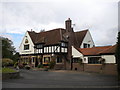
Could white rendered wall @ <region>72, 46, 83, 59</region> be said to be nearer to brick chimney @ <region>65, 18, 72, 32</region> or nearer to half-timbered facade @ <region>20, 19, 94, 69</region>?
half-timbered facade @ <region>20, 19, 94, 69</region>

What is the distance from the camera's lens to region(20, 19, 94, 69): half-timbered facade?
34469mm

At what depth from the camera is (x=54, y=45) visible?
35406 mm

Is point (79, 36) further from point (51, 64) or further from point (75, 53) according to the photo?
point (51, 64)

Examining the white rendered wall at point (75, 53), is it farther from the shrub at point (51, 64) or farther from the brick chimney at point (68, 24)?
the shrub at point (51, 64)

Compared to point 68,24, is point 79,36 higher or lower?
lower

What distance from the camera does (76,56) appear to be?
31.8 meters

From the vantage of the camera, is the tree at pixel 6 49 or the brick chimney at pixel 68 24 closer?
the brick chimney at pixel 68 24

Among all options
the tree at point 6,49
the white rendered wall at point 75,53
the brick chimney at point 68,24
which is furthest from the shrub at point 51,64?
the tree at point 6,49

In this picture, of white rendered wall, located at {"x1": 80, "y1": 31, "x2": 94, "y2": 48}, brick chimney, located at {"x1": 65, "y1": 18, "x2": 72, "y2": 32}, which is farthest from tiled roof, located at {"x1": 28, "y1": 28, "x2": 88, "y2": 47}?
brick chimney, located at {"x1": 65, "y1": 18, "x2": 72, "y2": 32}

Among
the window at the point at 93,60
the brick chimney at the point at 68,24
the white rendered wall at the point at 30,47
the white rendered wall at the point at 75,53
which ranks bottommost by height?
the window at the point at 93,60

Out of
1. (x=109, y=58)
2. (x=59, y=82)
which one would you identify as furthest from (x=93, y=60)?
(x=59, y=82)

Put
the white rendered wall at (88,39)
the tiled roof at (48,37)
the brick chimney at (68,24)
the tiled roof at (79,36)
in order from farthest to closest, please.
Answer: the white rendered wall at (88,39), the tiled roof at (79,36), the tiled roof at (48,37), the brick chimney at (68,24)

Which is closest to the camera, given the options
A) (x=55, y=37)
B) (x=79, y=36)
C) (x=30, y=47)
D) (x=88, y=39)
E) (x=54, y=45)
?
(x=54, y=45)

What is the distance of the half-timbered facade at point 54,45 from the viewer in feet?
113
